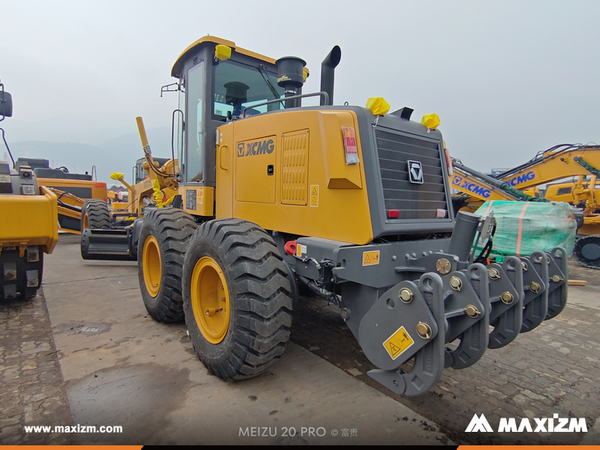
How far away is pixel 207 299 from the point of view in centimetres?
315

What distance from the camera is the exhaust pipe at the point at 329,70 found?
329 centimetres

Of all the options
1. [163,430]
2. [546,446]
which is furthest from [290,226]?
[546,446]

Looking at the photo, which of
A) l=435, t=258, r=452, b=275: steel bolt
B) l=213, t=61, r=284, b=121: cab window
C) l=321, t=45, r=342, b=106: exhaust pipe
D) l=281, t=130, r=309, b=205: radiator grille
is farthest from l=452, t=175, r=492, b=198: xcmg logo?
l=435, t=258, r=452, b=275: steel bolt

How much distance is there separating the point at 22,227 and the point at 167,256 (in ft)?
5.17

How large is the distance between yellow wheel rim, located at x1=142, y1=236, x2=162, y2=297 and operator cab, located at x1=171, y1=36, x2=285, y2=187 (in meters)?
0.86

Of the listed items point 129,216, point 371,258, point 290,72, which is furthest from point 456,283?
point 129,216

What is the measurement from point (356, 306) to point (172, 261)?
2.00 m

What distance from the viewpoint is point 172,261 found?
362cm

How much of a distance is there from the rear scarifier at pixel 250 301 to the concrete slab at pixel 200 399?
9.8 inches

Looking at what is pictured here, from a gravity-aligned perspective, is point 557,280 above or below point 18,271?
above

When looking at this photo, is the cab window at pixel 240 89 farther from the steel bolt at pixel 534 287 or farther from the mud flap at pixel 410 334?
the steel bolt at pixel 534 287

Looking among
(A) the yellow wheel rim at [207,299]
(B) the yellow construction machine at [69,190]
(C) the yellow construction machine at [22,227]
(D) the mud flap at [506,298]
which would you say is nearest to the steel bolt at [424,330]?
(D) the mud flap at [506,298]

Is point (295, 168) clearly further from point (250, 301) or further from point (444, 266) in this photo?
point (444, 266)

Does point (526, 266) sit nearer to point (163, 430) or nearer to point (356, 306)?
point (356, 306)
